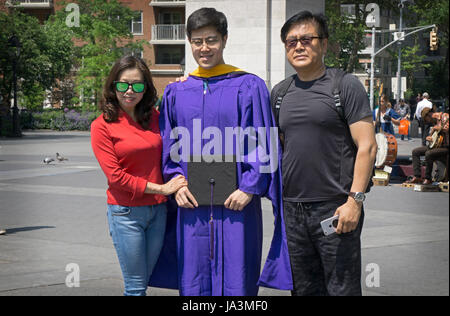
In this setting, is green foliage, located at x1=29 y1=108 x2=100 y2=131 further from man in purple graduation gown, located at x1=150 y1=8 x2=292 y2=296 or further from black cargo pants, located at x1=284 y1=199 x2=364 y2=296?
black cargo pants, located at x1=284 y1=199 x2=364 y2=296

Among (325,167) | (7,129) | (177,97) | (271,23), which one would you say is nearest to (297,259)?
(325,167)

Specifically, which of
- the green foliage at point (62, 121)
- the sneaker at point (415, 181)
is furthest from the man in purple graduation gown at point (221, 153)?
the green foliage at point (62, 121)

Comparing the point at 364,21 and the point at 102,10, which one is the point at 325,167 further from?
the point at 102,10

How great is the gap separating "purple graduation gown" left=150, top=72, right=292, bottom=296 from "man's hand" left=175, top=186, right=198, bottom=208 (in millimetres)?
74

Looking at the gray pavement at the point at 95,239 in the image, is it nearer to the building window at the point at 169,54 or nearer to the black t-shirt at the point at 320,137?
the black t-shirt at the point at 320,137

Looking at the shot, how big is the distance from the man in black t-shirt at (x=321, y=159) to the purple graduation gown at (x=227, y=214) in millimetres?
195

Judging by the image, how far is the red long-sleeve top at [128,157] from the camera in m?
3.88

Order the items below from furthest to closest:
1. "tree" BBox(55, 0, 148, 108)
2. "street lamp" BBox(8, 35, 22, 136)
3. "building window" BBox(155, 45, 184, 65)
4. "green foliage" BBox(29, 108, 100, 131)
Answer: "building window" BBox(155, 45, 184, 65), "tree" BBox(55, 0, 148, 108), "green foliage" BBox(29, 108, 100, 131), "street lamp" BBox(8, 35, 22, 136)

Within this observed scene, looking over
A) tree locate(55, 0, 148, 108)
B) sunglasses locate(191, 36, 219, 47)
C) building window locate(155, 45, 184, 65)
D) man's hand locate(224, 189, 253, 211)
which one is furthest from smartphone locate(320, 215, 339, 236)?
building window locate(155, 45, 184, 65)

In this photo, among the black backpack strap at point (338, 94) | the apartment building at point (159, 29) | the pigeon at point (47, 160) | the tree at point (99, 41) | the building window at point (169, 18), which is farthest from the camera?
the building window at point (169, 18)

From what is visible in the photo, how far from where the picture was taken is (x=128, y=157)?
3912mm

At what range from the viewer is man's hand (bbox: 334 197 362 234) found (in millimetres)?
3475

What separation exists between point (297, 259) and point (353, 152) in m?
0.65
